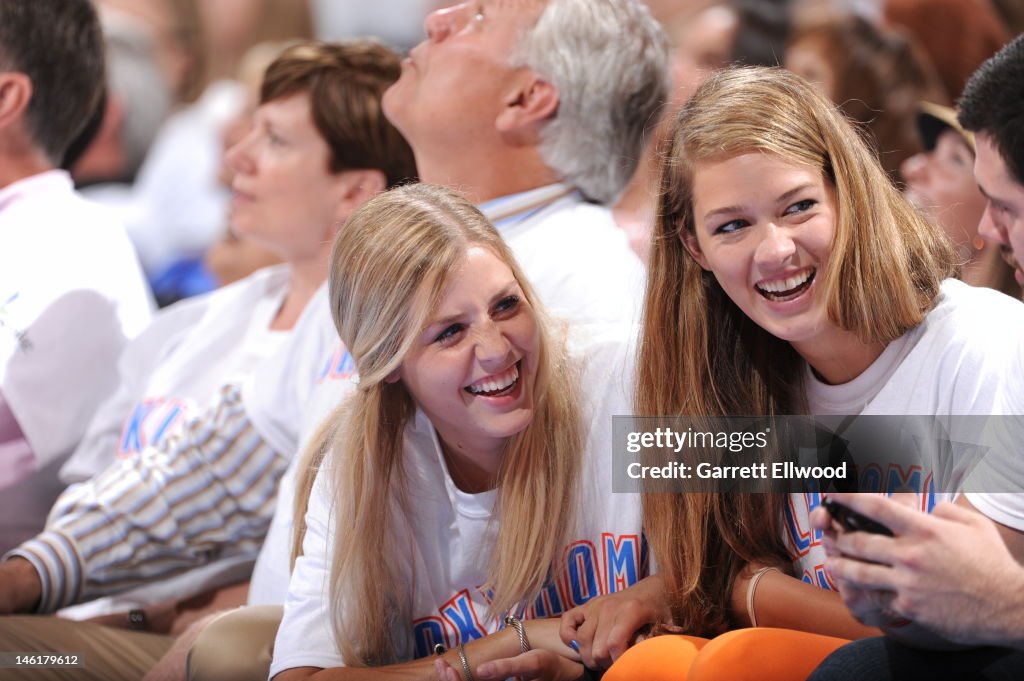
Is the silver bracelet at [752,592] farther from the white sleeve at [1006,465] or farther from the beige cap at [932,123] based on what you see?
the beige cap at [932,123]

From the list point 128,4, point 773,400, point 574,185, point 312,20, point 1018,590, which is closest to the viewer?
point 1018,590

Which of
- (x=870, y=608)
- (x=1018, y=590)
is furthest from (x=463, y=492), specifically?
(x=1018, y=590)

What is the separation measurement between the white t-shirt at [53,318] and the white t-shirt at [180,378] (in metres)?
0.05

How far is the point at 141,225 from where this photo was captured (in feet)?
15.5

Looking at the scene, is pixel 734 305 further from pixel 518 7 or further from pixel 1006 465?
pixel 518 7

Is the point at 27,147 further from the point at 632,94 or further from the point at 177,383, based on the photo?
the point at 632,94

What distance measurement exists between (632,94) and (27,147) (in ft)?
4.48

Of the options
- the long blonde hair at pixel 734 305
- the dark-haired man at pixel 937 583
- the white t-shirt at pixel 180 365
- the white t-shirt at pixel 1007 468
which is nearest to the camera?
the dark-haired man at pixel 937 583

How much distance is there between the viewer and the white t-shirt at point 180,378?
255cm

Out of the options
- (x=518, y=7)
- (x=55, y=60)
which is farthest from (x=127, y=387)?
(x=518, y=7)

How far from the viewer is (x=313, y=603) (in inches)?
75.7

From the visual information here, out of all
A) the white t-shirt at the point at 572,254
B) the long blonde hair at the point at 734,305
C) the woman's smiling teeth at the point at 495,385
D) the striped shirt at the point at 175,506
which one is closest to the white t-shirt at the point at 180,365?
the striped shirt at the point at 175,506

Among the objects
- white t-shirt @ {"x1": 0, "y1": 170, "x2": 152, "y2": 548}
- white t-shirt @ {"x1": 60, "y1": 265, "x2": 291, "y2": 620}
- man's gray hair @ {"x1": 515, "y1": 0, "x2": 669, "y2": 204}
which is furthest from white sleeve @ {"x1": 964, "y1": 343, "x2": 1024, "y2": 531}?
white t-shirt @ {"x1": 0, "y1": 170, "x2": 152, "y2": 548}

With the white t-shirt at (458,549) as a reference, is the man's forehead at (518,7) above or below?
above
